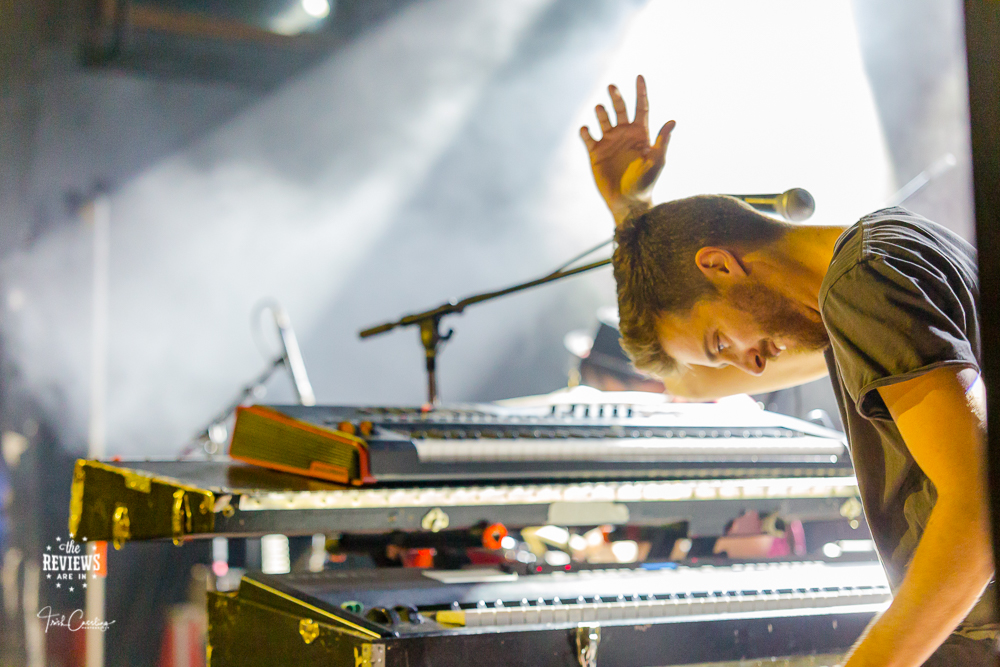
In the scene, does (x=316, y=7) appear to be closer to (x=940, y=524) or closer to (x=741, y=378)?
(x=741, y=378)

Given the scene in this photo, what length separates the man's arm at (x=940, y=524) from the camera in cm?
73

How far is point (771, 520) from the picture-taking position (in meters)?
1.68

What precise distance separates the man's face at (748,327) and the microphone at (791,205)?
10 centimetres

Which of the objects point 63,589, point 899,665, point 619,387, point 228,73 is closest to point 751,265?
point 899,665

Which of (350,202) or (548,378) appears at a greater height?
(350,202)

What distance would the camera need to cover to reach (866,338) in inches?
30.7

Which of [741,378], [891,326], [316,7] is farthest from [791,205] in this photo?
[316,7]

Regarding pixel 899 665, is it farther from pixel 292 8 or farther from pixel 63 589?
pixel 292 8

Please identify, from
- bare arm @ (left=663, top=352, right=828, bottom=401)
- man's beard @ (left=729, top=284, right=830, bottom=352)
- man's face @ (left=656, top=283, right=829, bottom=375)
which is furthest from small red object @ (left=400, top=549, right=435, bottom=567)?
man's beard @ (left=729, top=284, right=830, bottom=352)

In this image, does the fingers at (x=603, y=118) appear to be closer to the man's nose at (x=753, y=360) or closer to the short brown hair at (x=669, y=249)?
the short brown hair at (x=669, y=249)

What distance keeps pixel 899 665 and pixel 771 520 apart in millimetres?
909

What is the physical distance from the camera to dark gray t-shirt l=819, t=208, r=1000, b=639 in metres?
0.74

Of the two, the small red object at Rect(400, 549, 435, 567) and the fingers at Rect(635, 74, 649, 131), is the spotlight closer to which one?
the small red object at Rect(400, 549, 435, 567)

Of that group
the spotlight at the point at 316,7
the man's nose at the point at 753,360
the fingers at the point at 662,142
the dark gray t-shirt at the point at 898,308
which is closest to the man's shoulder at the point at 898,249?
the dark gray t-shirt at the point at 898,308
